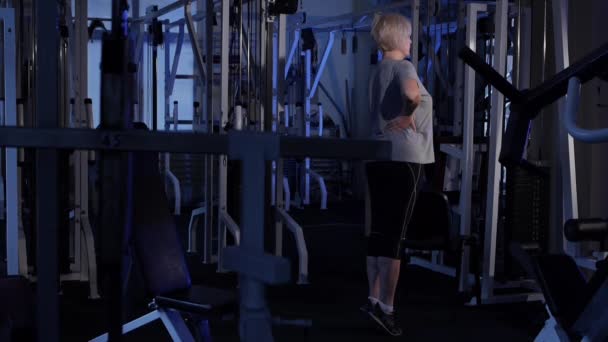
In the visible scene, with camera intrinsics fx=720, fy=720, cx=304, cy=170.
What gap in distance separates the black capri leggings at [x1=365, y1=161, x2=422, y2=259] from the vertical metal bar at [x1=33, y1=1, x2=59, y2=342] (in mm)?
2267

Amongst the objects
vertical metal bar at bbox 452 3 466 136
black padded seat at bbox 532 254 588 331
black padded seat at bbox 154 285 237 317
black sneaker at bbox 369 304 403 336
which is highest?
vertical metal bar at bbox 452 3 466 136

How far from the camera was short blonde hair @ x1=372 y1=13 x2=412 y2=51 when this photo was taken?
3.17m

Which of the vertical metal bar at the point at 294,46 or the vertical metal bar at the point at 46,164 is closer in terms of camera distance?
the vertical metal bar at the point at 46,164

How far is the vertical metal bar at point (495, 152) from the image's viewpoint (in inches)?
151

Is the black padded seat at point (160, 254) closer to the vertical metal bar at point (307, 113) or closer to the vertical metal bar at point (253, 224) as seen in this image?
the vertical metal bar at point (253, 224)

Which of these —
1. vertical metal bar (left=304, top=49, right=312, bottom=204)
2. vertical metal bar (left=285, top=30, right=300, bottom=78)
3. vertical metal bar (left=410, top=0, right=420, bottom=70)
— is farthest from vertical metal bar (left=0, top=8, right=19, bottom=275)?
vertical metal bar (left=285, top=30, right=300, bottom=78)

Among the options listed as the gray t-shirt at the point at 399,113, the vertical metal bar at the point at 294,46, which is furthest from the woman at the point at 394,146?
the vertical metal bar at the point at 294,46

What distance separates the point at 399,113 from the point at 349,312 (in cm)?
116

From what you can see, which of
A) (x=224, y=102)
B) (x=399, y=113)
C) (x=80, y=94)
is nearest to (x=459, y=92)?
(x=224, y=102)

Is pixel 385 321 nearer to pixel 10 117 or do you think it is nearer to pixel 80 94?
pixel 10 117

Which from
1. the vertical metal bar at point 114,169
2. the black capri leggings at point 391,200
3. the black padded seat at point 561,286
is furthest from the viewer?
the black capri leggings at point 391,200

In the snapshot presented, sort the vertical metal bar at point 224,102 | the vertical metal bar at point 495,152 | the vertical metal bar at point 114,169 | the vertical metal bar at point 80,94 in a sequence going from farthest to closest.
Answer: the vertical metal bar at point 224,102
the vertical metal bar at point 80,94
the vertical metal bar at point 495,152
the vertical metal bar at point 114,169

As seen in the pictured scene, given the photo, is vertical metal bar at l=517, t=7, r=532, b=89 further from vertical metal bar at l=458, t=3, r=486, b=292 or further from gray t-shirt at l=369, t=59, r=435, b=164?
gray t-shirt at l=369, t=59, r=435, b=164

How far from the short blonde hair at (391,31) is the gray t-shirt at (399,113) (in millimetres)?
76
